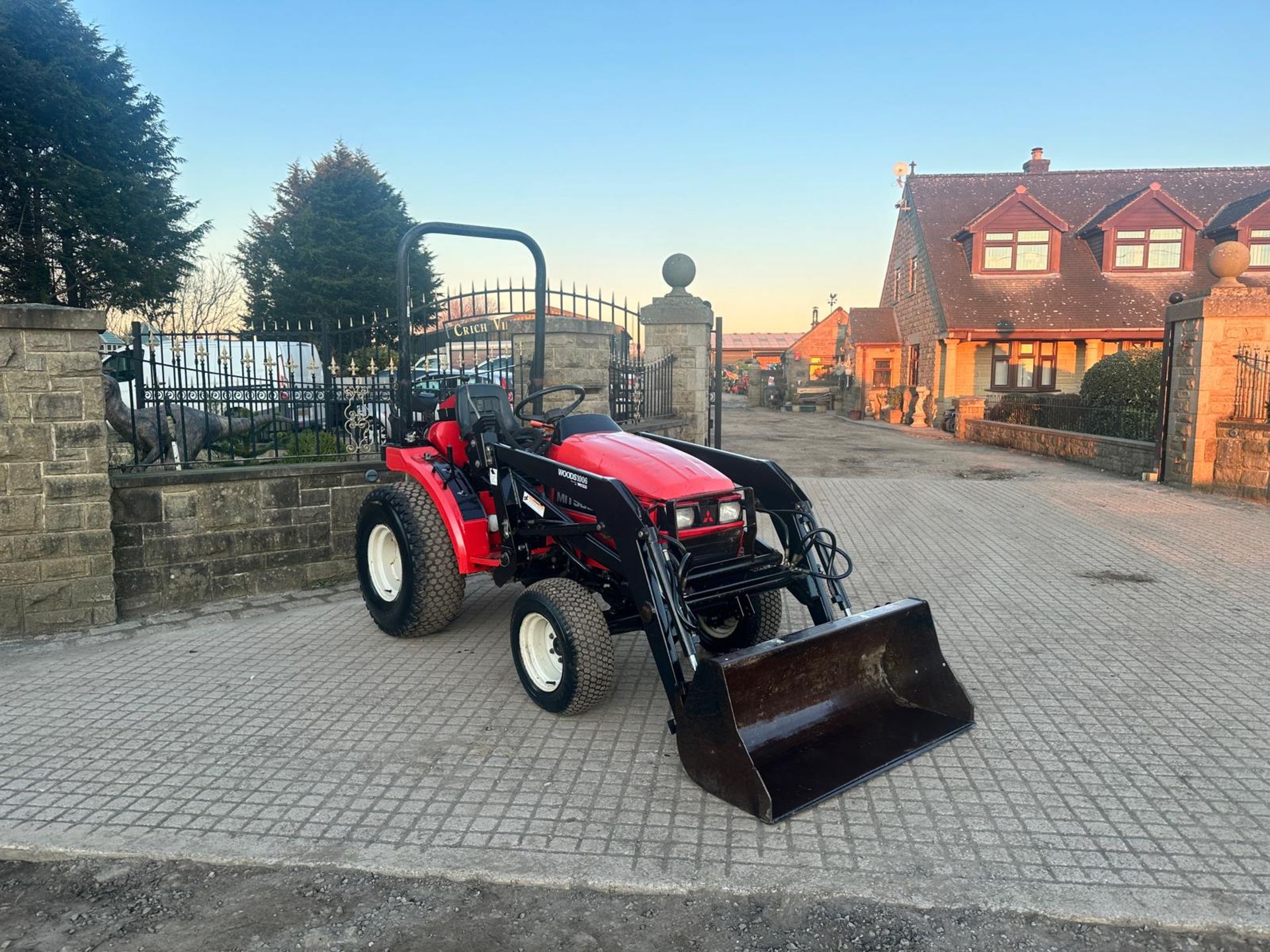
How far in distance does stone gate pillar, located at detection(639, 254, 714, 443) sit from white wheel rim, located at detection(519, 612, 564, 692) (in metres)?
7.07

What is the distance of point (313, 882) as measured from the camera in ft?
9.09

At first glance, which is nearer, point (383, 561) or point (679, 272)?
point (383, 561)

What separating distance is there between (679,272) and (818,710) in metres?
8.29

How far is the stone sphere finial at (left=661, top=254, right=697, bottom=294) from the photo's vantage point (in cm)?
1104

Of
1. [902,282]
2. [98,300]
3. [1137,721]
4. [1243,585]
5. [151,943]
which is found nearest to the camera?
[151,943]

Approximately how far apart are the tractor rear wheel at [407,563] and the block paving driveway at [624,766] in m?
0.22

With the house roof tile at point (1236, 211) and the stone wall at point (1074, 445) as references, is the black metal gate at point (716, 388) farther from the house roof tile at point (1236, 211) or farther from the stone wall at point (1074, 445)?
the house roof tile at point (1236, 211)

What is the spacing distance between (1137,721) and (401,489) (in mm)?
3917

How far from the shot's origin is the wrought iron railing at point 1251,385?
1023 centimetres

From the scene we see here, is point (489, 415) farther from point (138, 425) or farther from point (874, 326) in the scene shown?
point (874, 326)

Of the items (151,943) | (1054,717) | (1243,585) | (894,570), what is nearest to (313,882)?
(151,943)

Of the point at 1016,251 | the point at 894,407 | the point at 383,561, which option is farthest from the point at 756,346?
the point at 383,561

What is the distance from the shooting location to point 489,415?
189 inches

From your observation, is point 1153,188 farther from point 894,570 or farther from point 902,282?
point 894,570
